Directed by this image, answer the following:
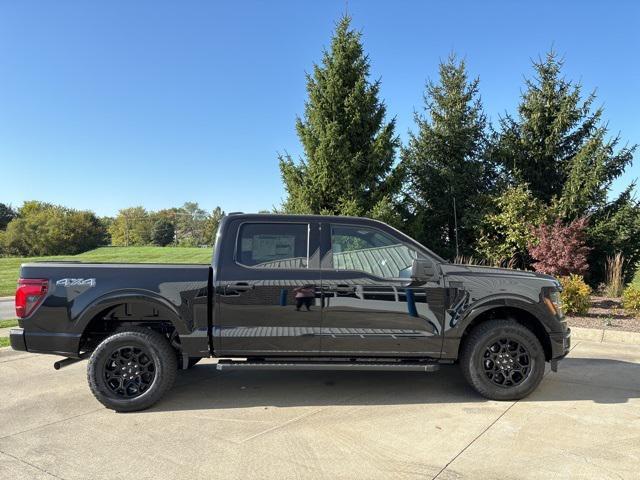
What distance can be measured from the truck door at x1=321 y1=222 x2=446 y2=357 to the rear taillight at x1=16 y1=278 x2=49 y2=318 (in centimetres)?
268

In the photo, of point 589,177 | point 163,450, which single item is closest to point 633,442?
point 163,450

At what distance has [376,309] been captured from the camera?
4.44 meters

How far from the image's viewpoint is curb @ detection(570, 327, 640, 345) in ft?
23.7

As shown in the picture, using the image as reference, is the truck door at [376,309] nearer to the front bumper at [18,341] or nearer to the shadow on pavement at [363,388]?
the shadow on pavement at [363,388]

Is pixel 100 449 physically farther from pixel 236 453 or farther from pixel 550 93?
pixel 550 93

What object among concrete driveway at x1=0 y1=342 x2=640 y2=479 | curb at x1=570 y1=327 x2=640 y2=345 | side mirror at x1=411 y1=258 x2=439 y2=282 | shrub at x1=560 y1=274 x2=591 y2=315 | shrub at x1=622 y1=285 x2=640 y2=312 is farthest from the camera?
shrub at x1=560 y1=274 x2=591 y2=315

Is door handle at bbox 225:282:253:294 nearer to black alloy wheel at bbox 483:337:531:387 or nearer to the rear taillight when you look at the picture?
the rear taillight

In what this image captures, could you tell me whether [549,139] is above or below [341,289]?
above

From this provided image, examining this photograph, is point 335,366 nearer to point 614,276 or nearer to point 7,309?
point 614,276

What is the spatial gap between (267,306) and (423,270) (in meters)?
1.51

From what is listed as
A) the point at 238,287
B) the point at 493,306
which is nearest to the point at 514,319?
the point at 493,306

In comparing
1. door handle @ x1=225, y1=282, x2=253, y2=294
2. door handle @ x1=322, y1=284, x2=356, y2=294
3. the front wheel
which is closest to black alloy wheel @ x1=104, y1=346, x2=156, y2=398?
door handle @ x1=225, y1=282, x2=253, y2=294

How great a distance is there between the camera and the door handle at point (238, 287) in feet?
14.5

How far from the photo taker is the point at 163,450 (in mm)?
3520
